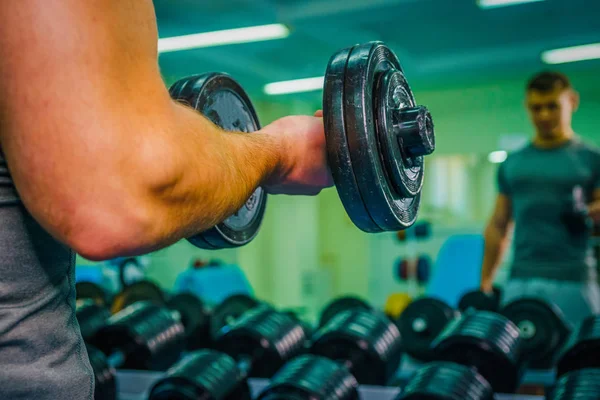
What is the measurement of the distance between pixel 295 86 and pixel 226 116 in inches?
200

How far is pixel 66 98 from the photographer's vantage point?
16.3 inches

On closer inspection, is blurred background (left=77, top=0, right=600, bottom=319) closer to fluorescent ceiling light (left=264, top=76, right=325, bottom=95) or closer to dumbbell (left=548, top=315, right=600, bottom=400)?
fluorescent ceiling light (left=264, top=76, right=325, bottom=95)

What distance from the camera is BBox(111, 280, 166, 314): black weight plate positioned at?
7.63 feet

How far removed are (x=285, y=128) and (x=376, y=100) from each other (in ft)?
0.39

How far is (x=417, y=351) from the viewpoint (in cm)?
186

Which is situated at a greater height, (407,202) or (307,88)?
(307,88)

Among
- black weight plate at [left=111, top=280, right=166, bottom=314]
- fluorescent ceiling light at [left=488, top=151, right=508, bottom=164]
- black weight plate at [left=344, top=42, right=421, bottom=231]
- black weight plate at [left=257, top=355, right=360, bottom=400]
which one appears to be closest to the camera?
black weight plate at [left=344, top=42, right=421, bottom=231]

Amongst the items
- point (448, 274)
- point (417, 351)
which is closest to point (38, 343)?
point (417, 351)

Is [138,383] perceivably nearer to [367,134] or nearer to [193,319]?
[193,319]

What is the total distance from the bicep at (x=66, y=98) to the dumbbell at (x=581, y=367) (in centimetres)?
91

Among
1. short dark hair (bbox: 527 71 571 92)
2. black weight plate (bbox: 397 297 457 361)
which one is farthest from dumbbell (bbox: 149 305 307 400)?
short dark hair (bbox: 527 71 571 92)

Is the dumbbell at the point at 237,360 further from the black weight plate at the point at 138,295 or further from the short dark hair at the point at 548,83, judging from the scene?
the short dark hair at the point at 548,83

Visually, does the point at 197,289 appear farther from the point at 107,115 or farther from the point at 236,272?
the point at 107,115

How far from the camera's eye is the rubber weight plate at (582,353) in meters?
1.28
